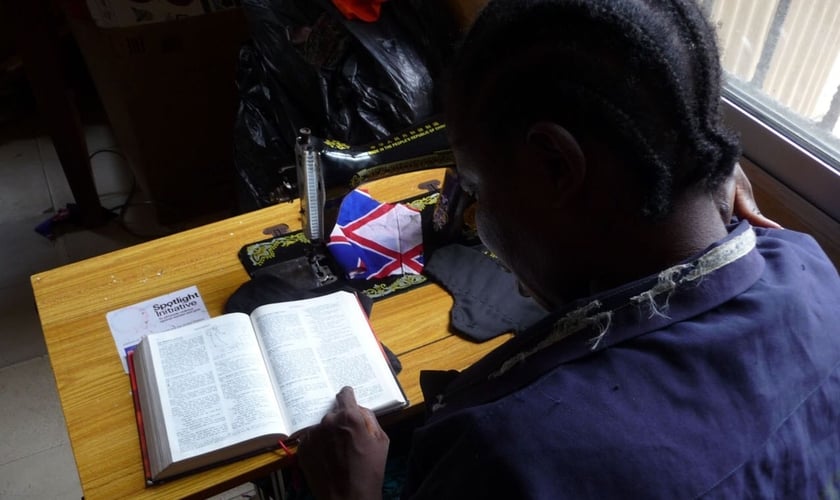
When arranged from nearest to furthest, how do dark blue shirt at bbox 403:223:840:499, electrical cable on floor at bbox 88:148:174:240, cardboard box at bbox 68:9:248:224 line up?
dark blue shirt at bbox 403:223:840:499, cardboard box at bbox 68:9:248:224, electrical cable on floor at bbox 88:148:174:240

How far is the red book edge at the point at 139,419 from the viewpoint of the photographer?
96cm

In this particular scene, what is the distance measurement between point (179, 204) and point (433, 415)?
196 cm

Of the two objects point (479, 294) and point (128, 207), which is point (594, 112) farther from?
point (128, 207)

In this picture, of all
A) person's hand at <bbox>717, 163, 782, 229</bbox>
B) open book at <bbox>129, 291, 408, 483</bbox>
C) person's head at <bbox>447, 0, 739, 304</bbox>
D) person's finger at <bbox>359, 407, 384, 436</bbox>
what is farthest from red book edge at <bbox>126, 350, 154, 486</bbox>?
person's hand at <bbox>717, 163, 782, 229</bbox>

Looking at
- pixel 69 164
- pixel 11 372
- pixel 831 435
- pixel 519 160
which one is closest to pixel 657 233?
pixel 519 160

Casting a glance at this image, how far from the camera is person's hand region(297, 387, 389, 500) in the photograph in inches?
36.3

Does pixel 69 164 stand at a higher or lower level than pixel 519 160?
lower

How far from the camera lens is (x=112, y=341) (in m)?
1.15

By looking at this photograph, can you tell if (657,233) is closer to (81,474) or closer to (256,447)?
(256,447)

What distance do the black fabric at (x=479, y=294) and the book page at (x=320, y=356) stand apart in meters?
0.16

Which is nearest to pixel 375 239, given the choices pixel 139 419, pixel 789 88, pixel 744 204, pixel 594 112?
pixel 139 419

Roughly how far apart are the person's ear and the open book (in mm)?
489

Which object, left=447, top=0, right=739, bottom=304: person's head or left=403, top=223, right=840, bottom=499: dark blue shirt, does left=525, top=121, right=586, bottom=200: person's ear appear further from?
left=403, top=223, right=840, bottom=499: dark blue shirt

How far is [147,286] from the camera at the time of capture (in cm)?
125
